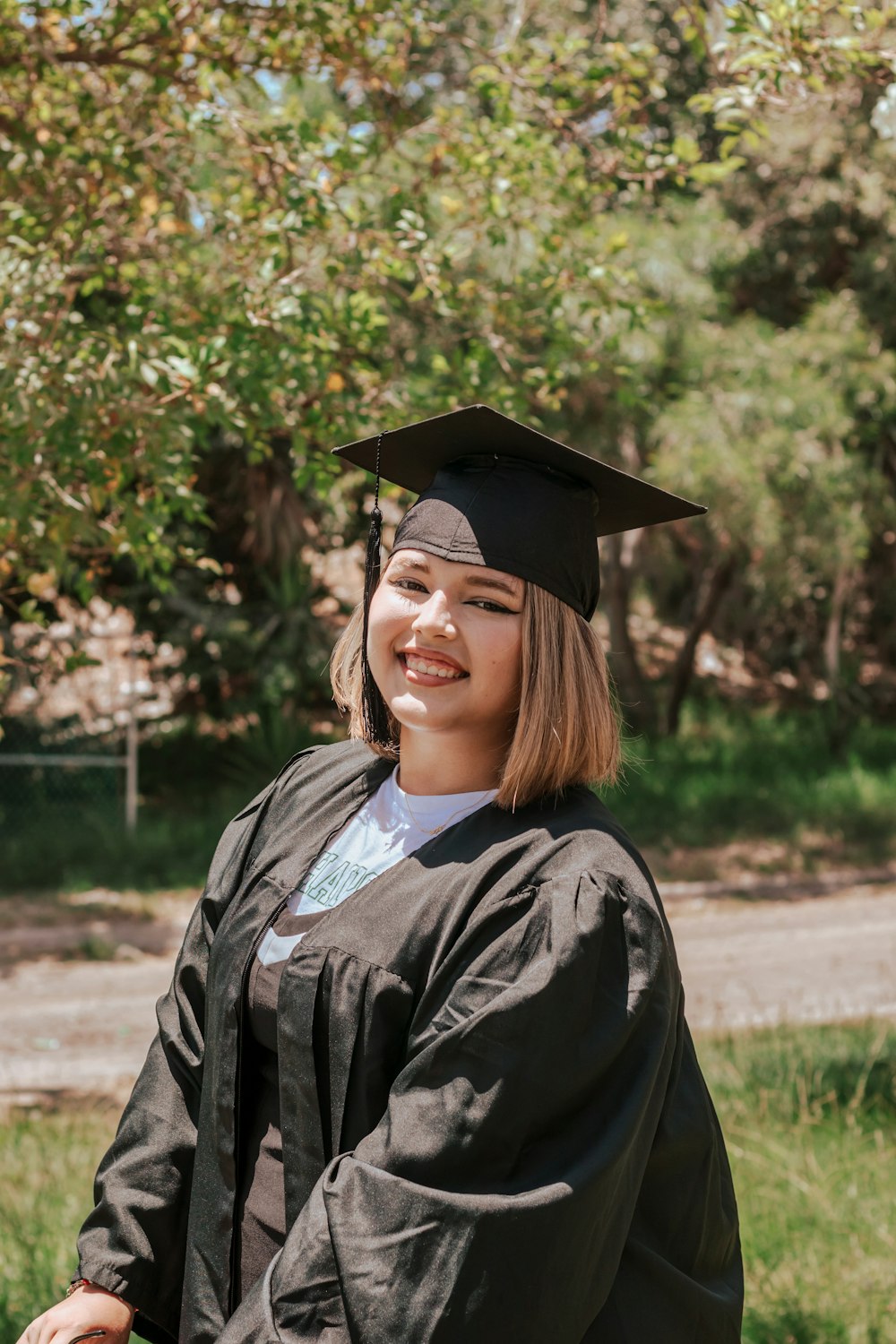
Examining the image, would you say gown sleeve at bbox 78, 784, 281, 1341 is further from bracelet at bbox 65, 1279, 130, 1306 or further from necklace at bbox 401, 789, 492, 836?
necklace at bbox 401, 789, 492, 836

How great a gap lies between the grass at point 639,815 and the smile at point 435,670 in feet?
26.9

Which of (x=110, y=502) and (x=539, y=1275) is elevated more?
(x=110, y=502)

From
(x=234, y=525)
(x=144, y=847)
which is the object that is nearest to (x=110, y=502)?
(x=144, y=847)

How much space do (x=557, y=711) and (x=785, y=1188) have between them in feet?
9.15

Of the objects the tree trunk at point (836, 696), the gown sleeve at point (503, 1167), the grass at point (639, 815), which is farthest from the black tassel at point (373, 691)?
the tree trunk at point (836, 696)

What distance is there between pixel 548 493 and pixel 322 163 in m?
2.53

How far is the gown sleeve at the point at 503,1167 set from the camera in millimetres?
1610

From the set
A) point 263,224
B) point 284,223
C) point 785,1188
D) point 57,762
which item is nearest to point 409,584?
point 284,223

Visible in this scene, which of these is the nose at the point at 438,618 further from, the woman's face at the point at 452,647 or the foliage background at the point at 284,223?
the foliage background at the point at 284,223

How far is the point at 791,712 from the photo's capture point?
17078 millimetres

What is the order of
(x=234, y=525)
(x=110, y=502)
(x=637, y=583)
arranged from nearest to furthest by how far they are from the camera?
(x=110, y=502)
(x=234, y=525)
(x=637, y=583)

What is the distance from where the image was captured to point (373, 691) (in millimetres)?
2281

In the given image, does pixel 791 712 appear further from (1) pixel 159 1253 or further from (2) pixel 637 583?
(1) pixel 159 1253

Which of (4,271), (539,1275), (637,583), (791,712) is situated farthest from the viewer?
(637,583)
